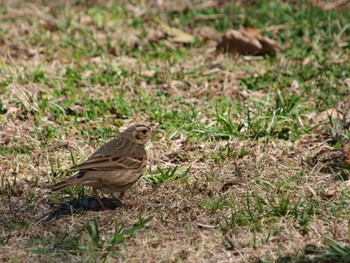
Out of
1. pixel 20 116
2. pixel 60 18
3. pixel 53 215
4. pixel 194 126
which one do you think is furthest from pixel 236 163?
pixel 60 18

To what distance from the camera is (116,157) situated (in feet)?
20.9

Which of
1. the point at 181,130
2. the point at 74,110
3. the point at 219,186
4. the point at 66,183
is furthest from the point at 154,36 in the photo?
the point at 66,183

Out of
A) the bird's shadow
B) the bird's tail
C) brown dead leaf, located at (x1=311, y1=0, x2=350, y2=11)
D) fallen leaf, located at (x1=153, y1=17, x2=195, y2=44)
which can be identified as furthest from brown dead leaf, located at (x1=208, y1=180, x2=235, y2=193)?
brown dead leaf, located at (x1=311, y1=0, x2=350, y2=11)

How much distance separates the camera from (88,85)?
909 centimetres

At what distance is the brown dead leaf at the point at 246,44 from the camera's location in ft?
32.2

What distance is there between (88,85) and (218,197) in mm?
3207

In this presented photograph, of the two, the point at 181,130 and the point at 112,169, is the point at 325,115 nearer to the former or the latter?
the point at 181,130

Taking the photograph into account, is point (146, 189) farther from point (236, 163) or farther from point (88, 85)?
point (88, 85)

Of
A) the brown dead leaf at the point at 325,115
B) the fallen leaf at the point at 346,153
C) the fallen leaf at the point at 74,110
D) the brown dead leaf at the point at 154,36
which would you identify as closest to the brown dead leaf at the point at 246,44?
the brown dead leaf at the point at 154,36

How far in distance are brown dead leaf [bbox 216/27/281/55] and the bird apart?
11.9 feet

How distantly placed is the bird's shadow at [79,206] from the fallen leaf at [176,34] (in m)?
4.36

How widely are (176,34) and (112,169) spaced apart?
4.84m

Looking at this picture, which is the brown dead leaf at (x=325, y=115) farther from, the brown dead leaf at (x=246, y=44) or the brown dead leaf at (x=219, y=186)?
the brown dead leaf at (x=246, y=44)

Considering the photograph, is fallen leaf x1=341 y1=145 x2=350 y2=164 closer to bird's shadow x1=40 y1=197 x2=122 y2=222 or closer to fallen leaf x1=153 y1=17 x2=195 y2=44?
bird's shadow x1=40 y1=197 x2=122 y2=222
